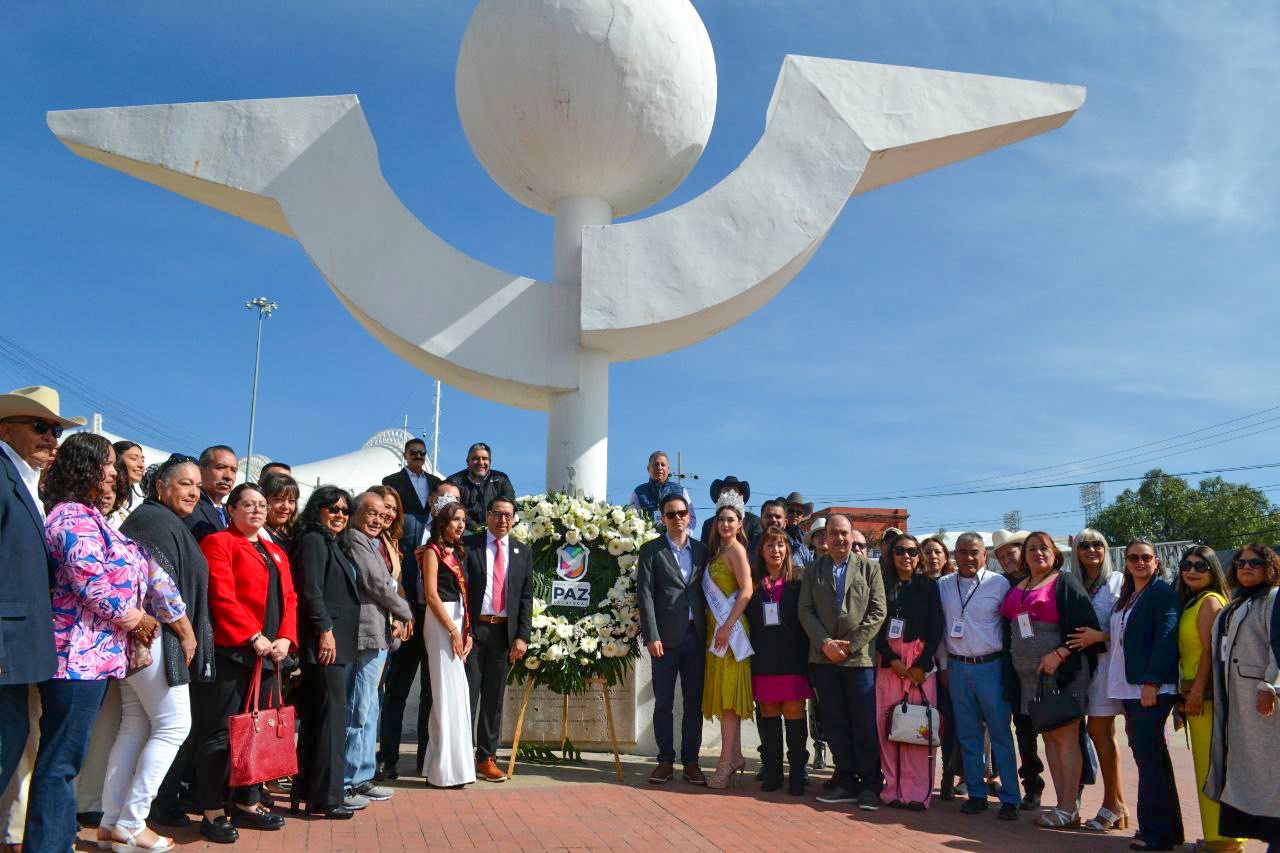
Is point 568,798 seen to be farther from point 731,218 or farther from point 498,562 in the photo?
point 731,218

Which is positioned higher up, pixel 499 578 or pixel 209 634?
pixel 499 578

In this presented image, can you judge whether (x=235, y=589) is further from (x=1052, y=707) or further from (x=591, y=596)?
(x=1052, y=707)

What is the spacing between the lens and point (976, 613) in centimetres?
588

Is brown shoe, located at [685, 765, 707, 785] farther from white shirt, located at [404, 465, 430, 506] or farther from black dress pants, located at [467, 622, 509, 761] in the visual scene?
white shirt, located at [404, 465, 430, 506]

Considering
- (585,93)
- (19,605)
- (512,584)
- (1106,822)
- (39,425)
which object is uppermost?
(585,93)

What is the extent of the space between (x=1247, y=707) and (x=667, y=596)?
310 centimetres

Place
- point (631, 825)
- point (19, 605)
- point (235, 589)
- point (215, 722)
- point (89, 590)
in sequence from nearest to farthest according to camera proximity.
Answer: point (19, 605) → point (89, 590) → point (215, 722) → point (235, 589) → point (631, 825)

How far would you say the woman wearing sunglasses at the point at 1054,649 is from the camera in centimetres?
555

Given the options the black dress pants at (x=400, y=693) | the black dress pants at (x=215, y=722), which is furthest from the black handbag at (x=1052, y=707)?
the black dress pants at (x=215, y=722)

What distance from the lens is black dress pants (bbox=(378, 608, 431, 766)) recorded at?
6.04 metres

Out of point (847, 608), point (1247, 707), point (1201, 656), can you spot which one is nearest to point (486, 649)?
point (847, 608)

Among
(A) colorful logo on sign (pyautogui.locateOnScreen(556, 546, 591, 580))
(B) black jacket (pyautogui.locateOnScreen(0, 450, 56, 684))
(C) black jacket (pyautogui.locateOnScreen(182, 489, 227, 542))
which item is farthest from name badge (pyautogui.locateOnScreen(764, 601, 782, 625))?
(B) black jacket (pyautogui.locateOnScreen(0, 450, 56, 684))

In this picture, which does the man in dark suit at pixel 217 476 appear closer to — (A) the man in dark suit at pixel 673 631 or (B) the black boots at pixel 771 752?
(A) the man in dark suit at pixel 673 631

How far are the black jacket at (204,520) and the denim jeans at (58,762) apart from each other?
3.62 ft
